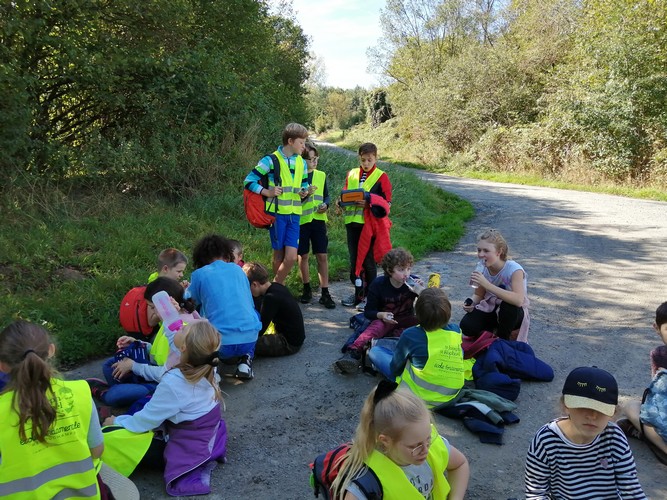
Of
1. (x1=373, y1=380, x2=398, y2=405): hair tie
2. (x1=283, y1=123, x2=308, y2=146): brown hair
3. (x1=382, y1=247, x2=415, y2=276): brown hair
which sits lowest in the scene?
(x1=373, y1=380, x2=398, y2=405): hair tie

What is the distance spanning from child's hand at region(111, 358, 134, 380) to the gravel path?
Result: 2.85 feet

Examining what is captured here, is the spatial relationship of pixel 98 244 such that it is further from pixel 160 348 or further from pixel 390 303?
pixel 390 303

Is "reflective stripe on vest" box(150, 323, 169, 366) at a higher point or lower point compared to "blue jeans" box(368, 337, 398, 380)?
higher

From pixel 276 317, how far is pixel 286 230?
139 cm

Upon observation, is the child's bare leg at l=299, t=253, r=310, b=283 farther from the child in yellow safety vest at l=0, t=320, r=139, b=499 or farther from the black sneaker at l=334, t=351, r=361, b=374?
the child in yellow safety vest at l=0, t=320, r=139, b=499

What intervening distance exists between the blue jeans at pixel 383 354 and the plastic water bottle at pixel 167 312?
1745 millimetres

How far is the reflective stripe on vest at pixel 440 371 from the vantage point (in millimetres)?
4098

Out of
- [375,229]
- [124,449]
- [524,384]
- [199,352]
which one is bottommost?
[524,384]

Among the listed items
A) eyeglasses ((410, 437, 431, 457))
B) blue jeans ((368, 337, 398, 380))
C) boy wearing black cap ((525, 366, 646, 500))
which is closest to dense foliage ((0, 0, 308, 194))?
blue jeans ((368, 337, 398, 380))

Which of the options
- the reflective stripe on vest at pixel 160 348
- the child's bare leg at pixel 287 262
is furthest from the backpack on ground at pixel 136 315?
the child's bare leg at pixel 287 262

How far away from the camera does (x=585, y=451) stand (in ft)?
9.04

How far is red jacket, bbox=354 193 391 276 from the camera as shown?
6.73 m

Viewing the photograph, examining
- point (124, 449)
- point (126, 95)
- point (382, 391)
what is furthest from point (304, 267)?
point (126, 95)

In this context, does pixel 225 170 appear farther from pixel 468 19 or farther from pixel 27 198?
pixel 468 19
